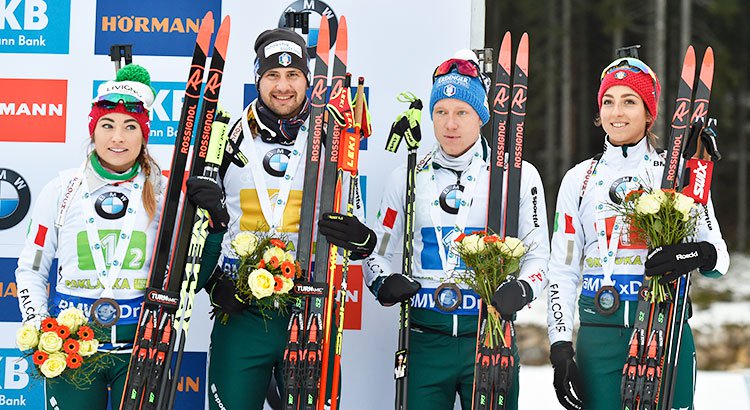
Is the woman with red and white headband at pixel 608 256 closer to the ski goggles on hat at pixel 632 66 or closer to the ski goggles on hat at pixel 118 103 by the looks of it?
the ski goggles on hat at pixel 632 66

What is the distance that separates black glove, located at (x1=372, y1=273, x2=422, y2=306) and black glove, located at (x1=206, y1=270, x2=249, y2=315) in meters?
0.60

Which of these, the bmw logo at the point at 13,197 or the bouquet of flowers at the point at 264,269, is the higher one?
the bmw logo at the point at 13,197

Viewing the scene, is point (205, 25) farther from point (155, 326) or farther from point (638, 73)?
point (638, 73)

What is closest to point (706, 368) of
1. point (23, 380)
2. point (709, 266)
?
point (709, 266)

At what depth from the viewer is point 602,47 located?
63.0 ft

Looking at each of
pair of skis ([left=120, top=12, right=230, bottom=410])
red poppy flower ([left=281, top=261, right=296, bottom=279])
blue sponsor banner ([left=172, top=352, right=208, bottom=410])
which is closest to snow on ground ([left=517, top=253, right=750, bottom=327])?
blue sponsor banner ([left=172, top=352, right=208, bottom=410])

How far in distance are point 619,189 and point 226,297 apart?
1.75m

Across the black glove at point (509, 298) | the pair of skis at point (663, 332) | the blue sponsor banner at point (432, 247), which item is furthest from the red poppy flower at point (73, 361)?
the pair of skis at point (663, 332)

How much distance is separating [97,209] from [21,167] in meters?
1.20

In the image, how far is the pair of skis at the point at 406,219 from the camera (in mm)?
3992

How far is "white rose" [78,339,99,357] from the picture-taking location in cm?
359

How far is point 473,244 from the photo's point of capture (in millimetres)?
3746

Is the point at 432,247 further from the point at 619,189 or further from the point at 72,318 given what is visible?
the point at 72,318

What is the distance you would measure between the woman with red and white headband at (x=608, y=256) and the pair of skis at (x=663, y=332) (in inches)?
3.5
